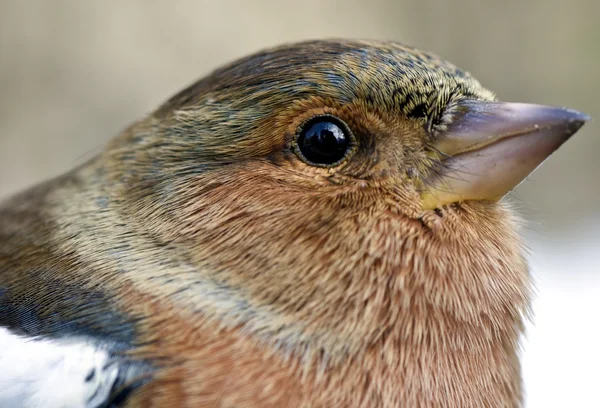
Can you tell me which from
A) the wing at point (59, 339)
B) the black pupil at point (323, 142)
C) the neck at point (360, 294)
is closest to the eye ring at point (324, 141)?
the black pupil at point (323, 142)

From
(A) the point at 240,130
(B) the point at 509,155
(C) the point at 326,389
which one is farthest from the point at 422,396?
(A) the point at 240,130

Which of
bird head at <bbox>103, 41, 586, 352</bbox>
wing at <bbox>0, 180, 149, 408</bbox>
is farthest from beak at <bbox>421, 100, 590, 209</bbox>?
wing at <bbox>0, 180, 149, 408</bbox>

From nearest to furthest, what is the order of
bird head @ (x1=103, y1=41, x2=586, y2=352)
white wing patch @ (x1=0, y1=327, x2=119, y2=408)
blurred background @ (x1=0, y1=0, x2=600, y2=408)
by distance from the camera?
white wing patch @ (x1=0, y1=327, x2=119, y2=408)
bird head @ (x1=103, y1=41, x2=586, y2=352)
blurred background @ (x1=0, y1=0, x2=600, y2=408)

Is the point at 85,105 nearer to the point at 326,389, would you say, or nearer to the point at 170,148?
the point at 170,148

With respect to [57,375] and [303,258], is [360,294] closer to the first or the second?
[303,258]

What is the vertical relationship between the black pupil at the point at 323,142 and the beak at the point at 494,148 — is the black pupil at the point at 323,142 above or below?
below

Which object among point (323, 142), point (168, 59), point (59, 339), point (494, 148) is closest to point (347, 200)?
point (323, 142)

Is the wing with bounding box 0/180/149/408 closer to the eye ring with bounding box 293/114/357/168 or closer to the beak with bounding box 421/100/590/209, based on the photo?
the eye ring with bounding box 293/114/357/168

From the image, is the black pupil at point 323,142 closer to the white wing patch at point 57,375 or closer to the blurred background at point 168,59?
the white wing patch at point 57,375
